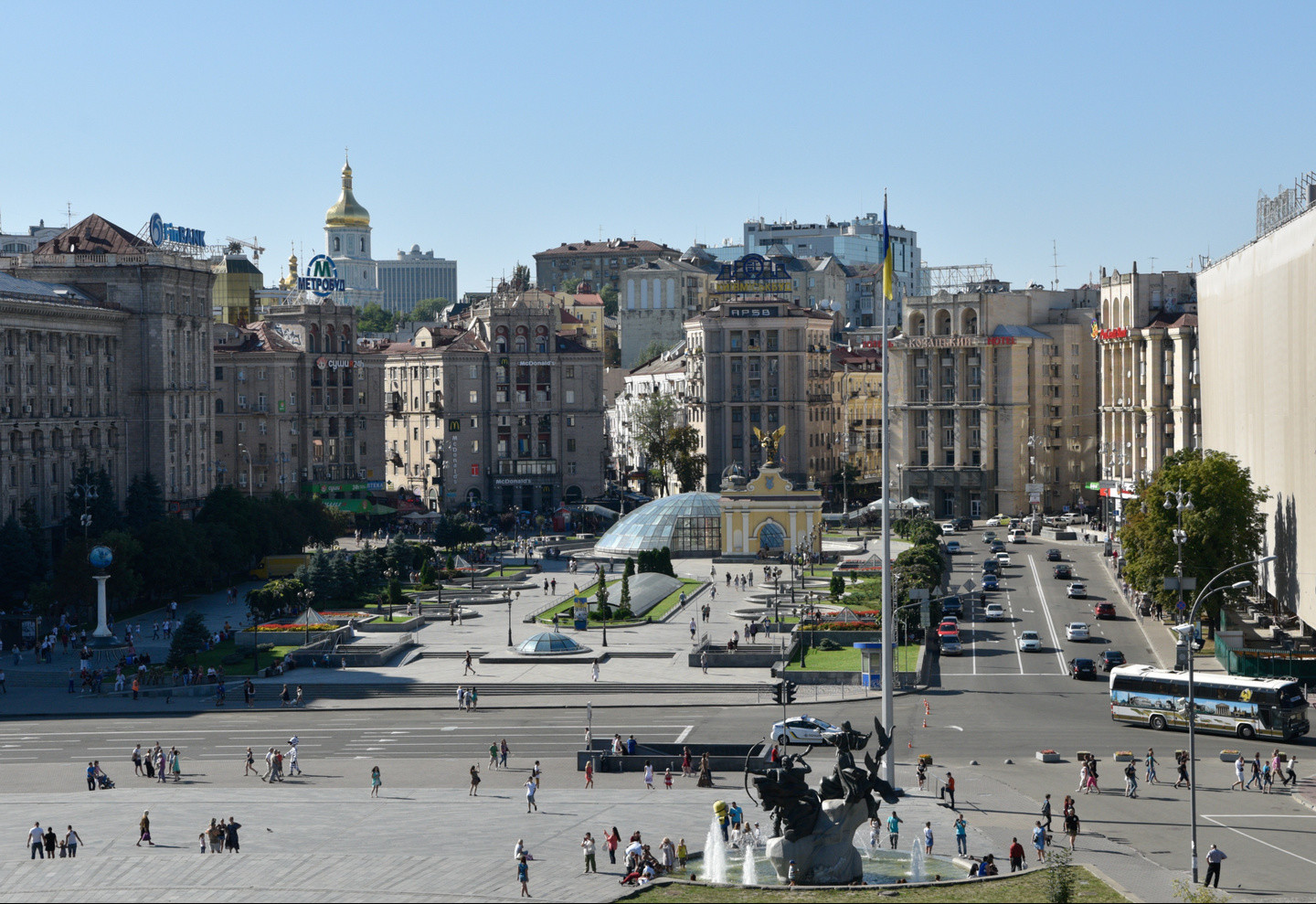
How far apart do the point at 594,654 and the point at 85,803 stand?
33.6 meters

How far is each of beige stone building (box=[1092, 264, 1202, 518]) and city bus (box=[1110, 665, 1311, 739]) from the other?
66246 millimetres

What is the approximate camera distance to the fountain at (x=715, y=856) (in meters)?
44.0

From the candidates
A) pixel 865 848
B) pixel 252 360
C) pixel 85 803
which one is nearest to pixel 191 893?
pixel 85 803

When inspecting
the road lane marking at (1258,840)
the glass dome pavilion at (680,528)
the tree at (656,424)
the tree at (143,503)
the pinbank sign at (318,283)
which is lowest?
the road lane marking at (1258,840)

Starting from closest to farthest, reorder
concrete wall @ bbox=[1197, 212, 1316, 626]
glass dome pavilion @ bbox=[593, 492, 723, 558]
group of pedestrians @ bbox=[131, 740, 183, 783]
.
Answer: group of pedestrians @ bbox=[131, 740, 183, 783], concrete wall @ bbox=[1197, 212, 1316, 626], glass dome pavilion @ bbox=[593, 492, 723, 558]

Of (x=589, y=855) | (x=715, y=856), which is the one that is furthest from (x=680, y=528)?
(x=589, y=855)

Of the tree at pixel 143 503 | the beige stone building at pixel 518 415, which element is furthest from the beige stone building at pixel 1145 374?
the tree at pixel 143 503

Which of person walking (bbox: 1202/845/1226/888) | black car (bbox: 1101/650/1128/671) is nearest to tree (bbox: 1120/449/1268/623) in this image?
black car (bbox: 1101/650/1128/671)

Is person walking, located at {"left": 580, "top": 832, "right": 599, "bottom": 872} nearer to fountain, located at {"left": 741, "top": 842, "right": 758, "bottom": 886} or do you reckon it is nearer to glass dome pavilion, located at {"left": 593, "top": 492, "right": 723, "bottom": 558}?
fountain, located at {"left": 741, "top": 842, "right": 758, "bottom": 886}

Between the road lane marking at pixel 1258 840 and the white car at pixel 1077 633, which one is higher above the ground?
the white car at pixel 1077 633

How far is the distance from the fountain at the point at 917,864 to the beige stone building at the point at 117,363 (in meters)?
79.1

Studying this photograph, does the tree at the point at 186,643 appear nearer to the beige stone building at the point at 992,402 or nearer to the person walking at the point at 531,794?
the person walking at the point at 531,794

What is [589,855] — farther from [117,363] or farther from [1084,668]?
[117,363]

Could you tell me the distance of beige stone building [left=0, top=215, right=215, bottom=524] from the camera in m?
113
